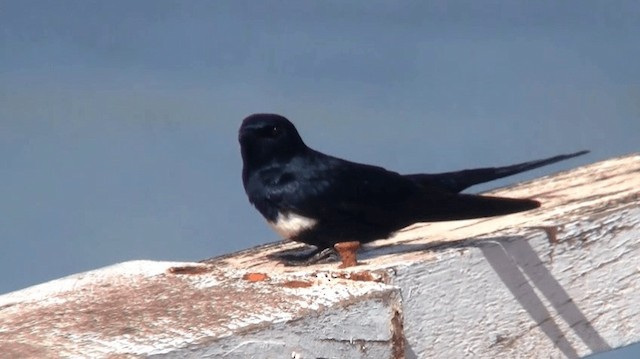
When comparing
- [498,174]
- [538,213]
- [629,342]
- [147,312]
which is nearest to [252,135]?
[498,174]

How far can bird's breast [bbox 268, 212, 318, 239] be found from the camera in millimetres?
2637

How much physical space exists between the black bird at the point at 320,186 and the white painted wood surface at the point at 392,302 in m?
0.69

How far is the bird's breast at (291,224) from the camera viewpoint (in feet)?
8.65

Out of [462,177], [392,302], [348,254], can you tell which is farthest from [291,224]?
[392,302]

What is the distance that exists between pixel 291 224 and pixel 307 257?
48 centimetres

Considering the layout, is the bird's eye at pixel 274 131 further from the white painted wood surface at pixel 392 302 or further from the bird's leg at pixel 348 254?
the bird's leg at pixel 348 254

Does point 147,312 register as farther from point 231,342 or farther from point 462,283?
point 462,283

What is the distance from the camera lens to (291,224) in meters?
2.67

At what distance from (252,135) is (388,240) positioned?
24.0 inches

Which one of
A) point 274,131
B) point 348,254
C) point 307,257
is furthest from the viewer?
point 274,131

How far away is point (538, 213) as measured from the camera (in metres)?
Result: 1.93

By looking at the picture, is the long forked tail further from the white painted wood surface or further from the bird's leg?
the bird's leg

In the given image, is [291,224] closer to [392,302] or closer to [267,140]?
[267,140]

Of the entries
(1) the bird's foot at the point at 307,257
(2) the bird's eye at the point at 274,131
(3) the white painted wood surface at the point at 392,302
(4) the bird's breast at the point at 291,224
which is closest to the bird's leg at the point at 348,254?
(3) the white painted wood surface at the point at 392,302
